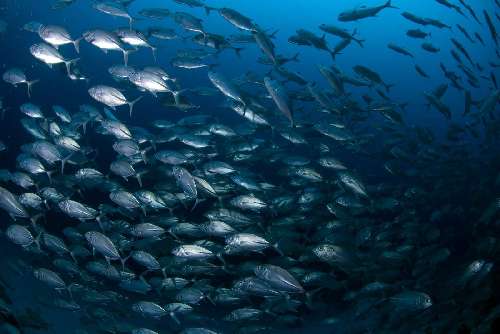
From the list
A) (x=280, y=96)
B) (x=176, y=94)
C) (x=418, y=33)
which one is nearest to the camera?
(x=280, y=96)

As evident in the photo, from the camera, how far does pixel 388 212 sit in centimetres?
1044

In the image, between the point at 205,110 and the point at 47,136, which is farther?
the point at 205,110

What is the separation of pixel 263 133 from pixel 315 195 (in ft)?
22.4

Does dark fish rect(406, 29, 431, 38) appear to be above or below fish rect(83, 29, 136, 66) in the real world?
above

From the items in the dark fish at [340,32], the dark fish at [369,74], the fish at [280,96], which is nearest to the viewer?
the fish at [280,96]

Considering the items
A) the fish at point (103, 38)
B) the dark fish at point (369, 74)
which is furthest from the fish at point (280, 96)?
the fish at point (103, 38)

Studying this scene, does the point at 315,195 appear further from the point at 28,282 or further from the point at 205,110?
the point at 28,282

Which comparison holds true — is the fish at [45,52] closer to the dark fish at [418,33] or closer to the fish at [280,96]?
the fish at [280,96]

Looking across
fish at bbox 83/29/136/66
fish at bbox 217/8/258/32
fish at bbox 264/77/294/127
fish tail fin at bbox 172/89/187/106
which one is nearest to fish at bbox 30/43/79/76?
fish at bbox 83/29/136/66

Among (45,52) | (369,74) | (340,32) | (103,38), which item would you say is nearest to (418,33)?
(340,32)

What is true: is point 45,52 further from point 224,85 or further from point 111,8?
point 224,85

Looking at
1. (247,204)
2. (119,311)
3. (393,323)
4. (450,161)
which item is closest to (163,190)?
(247,204)

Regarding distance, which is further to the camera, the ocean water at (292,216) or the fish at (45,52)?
the fish at (45,52)

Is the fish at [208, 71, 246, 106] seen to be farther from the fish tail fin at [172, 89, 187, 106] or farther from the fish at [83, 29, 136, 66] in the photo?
the fish at [83, 29, 136, 66]
